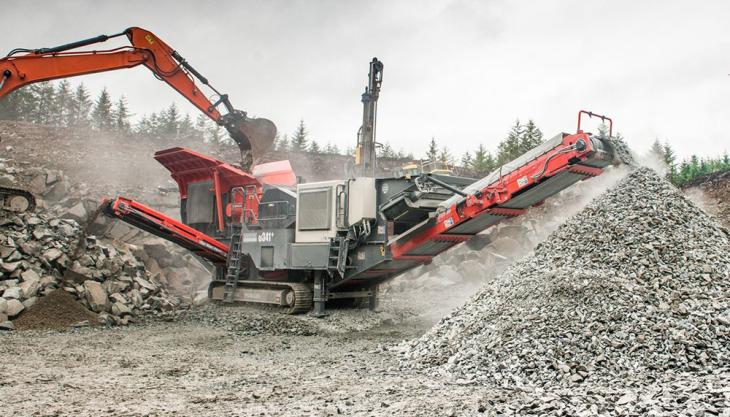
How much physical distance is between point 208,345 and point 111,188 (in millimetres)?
10371

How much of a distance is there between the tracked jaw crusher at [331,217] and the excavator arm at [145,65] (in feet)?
2.83

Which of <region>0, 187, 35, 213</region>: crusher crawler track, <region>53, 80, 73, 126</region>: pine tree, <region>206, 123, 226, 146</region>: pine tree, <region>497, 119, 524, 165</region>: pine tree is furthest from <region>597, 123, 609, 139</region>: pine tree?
<region>53, 80, 73, 126</region>: pine tree

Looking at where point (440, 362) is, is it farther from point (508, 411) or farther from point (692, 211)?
point (692, 211)

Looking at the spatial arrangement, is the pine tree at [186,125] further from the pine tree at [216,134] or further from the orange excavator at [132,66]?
the orange excavator at [132,66]

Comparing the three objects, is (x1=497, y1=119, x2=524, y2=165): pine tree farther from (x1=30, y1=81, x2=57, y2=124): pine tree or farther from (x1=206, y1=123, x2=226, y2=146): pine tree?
(x1=30, y1=81, x2=57, y2=124): pine tree

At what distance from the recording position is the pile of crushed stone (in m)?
8.11

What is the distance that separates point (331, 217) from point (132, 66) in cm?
466

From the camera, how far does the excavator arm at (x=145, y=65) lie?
919 centimetres

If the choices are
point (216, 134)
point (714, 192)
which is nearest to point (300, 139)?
point (216, 134)

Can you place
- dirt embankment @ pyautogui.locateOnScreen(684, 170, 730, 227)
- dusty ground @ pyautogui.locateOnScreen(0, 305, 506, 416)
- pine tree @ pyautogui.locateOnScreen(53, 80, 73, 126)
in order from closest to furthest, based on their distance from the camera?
dusty ground @ pyautogui.locateOnScreen(0, 305, 506, 416), dirt embankment @ pyautogui.locateOnScreen(684, 170, 730, 227), pine tree @ pyautogui.locateOnScreen(53, 80, 73, 126)

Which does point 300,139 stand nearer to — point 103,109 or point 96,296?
point 103,109

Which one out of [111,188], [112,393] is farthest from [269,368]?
[111,188]

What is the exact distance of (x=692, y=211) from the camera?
7109 mm

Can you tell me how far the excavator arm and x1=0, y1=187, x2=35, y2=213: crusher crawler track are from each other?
2381mm
